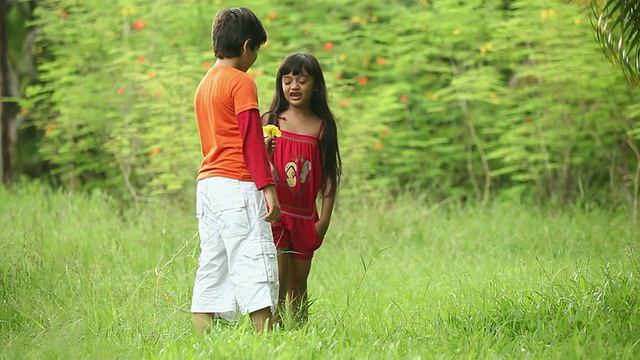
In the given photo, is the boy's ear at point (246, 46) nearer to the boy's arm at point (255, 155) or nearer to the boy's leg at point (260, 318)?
the boy's arm at point (255, 155)

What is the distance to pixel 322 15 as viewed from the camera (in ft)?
39.9

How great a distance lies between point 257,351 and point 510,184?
401 inches

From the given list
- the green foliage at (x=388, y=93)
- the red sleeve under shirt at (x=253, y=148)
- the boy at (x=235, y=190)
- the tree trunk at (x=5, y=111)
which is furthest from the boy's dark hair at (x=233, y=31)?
the tree trunk at (x=5, y=111)

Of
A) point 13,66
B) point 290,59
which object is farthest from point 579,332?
point 13,66

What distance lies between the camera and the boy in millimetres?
4410

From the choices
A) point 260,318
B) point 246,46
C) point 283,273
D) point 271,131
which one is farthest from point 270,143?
point 260,318

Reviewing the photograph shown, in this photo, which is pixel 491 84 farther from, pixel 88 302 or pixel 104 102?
pixel 88 302

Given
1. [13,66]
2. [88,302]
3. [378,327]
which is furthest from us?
[13,66]

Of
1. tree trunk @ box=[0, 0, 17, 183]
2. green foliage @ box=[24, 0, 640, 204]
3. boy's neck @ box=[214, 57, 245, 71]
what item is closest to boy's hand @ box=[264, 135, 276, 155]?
boy's neck @ box=[214, 57, 245, 71]

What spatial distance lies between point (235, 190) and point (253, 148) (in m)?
0.23

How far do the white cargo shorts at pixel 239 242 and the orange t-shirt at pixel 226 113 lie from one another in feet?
0.21

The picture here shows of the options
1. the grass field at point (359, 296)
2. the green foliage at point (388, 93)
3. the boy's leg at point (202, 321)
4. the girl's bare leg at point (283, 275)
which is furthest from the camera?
the green foliage at point (388, 93)

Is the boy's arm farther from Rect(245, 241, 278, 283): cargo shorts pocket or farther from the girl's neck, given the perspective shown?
the girl's neck

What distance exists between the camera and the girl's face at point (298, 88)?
204 inches
